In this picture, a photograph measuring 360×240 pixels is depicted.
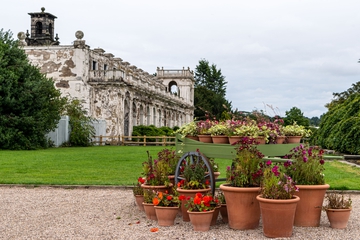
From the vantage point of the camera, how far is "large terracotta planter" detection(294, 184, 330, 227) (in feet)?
23.0

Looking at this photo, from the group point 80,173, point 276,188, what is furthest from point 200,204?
point 80,173

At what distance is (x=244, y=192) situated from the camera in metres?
6.84

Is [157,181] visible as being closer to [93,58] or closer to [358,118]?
[358,118]

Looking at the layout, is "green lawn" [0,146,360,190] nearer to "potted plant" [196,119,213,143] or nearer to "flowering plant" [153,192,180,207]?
"potted plant" [196,119,213,143]

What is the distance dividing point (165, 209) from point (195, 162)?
1.10m

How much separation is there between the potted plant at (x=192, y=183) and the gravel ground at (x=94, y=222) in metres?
0.44

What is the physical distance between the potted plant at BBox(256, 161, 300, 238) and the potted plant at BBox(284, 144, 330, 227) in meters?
0.47

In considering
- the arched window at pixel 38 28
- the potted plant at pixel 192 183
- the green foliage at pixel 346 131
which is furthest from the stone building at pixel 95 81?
the potted plant at pixel 192 183

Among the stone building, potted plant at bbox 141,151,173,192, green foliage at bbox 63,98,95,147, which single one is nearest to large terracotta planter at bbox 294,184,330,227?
potted plant at bbox 141,151,173,192

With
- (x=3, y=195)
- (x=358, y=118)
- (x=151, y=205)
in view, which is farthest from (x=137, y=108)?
(x=151, y=205)

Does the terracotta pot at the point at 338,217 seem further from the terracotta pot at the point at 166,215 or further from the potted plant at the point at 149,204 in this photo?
the potted plant at the point at 149,204

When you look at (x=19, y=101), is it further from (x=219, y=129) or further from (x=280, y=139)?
(x=280, y=139)

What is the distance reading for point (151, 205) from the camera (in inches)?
304

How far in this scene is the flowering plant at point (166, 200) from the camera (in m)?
7.45
